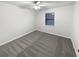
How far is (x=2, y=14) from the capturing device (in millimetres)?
3119

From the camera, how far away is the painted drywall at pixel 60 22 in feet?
13.4

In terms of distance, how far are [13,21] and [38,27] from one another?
6.73 ft

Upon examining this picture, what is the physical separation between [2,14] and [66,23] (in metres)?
2.85

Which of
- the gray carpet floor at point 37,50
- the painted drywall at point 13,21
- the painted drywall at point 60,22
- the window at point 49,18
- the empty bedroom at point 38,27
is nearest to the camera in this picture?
the gray carpet floor at point 37,50

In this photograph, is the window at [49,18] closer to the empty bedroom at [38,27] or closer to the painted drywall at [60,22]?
the empty bedroom at [38,27]

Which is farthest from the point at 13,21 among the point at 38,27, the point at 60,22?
the point at 60,22

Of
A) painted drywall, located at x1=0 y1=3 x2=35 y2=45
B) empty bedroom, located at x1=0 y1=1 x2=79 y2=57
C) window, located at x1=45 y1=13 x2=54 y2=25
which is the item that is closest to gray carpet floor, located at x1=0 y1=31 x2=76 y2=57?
empty bedroom, located at x1=0 y1=1 x2=79 y2=57

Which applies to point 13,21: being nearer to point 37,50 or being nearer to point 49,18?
point 37,50

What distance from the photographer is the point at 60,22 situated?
181 inches

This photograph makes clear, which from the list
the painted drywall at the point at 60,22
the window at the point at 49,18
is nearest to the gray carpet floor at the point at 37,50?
the painted drywall at the point at 60,22

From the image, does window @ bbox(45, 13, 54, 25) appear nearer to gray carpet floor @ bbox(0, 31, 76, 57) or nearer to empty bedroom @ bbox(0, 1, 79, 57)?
empty bedroom @ bbox(0, 1, 79, 57)

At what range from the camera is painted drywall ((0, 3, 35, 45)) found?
3.18 meters

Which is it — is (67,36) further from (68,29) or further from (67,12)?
(67,12)

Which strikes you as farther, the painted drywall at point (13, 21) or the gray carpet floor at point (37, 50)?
the painted drywall at point (13, 21)
